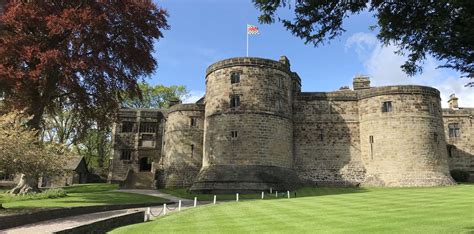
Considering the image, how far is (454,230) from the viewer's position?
10586 mm

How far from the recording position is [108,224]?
1558 centimetres

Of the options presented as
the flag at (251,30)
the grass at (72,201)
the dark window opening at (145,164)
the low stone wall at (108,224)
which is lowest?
the low stone wall at (108,224)

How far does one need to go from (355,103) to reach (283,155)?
31.4 feet

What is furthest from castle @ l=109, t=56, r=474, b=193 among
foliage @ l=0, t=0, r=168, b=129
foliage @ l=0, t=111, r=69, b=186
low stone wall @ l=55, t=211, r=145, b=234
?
low stone wall @ l=55, t=211, r=145, b=234

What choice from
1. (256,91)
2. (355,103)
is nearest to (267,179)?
(256,91)

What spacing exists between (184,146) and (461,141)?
95.1 feet

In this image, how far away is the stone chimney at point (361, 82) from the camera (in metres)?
42.0

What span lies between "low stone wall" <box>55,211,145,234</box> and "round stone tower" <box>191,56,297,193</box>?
43.5 feet

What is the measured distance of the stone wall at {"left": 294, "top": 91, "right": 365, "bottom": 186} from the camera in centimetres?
3597

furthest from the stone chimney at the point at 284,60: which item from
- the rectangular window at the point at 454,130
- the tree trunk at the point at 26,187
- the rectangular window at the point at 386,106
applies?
the tree trunk at the point at 26,187

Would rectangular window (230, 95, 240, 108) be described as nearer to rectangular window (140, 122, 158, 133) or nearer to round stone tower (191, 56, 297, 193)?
round stone tower (191, 56, 297, 193)

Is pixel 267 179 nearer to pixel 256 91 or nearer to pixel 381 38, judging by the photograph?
pixel 256 91

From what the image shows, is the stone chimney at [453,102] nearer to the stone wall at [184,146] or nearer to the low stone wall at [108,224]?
the stone wall at [184,146]

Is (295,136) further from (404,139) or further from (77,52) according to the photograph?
(77,52)
